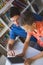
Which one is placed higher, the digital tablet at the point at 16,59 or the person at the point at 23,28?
the person at the point at 23,28

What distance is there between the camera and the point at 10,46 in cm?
159

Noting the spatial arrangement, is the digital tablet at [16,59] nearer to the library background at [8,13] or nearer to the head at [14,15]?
the library background at [8,13]

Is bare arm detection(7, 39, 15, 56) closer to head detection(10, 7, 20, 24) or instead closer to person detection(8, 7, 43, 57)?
person detection(8, 7, 43, 57)

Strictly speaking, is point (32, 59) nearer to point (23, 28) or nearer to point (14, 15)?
point (23, 28)

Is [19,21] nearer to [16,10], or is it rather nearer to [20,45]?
[16,10]

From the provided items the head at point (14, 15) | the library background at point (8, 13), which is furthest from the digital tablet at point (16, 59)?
the head at point (14, 15)

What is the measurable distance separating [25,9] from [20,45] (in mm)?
387

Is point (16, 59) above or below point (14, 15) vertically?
below

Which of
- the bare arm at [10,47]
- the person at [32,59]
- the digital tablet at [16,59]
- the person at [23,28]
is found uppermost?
the person at [23,28]

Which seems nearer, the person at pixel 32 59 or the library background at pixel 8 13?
the person at pixel 32 59

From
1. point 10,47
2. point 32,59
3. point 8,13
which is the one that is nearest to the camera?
point 32,59

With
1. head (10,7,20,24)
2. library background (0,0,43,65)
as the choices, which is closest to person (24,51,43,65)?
library background (0,0,43,65)

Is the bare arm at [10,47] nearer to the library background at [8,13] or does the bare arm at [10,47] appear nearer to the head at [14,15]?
the library background at [8,13]

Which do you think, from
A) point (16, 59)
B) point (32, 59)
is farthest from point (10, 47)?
point (32, 59)
